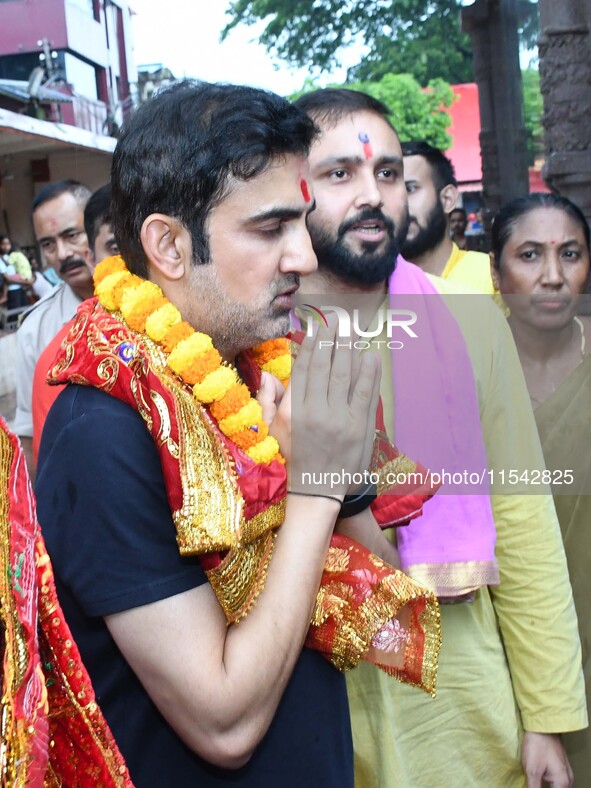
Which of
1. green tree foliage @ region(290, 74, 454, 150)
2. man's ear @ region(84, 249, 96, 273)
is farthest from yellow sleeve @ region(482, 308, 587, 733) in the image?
green tree foliage @ region(290, 74, 454, 150)

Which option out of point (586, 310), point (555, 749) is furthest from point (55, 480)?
point (586, 310)

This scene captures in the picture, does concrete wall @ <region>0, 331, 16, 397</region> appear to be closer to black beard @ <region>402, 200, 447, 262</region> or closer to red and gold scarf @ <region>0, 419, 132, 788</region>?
black beard @ <region>402, 200, 447, 262</region>

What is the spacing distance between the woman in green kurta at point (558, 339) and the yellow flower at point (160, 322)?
69.4 inches

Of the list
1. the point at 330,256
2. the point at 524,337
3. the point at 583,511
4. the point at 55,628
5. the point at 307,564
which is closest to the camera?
the point at 55,628

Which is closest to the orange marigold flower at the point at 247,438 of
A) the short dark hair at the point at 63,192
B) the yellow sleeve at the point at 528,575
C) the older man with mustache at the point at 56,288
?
the yellow sleeve at the point at 528,575

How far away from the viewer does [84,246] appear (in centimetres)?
408

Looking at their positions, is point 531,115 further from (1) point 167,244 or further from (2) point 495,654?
(1) point 167,244

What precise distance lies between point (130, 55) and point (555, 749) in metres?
29.4

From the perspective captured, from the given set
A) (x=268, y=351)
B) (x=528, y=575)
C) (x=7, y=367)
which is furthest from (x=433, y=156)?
(x=7, y=367)

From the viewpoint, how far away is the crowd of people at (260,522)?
1.21 m

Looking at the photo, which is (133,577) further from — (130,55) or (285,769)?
(130,55)

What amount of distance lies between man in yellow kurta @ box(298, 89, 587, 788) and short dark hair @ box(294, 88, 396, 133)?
23.8 inches

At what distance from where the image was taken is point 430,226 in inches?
170

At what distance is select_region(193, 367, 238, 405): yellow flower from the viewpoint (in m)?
1.46
